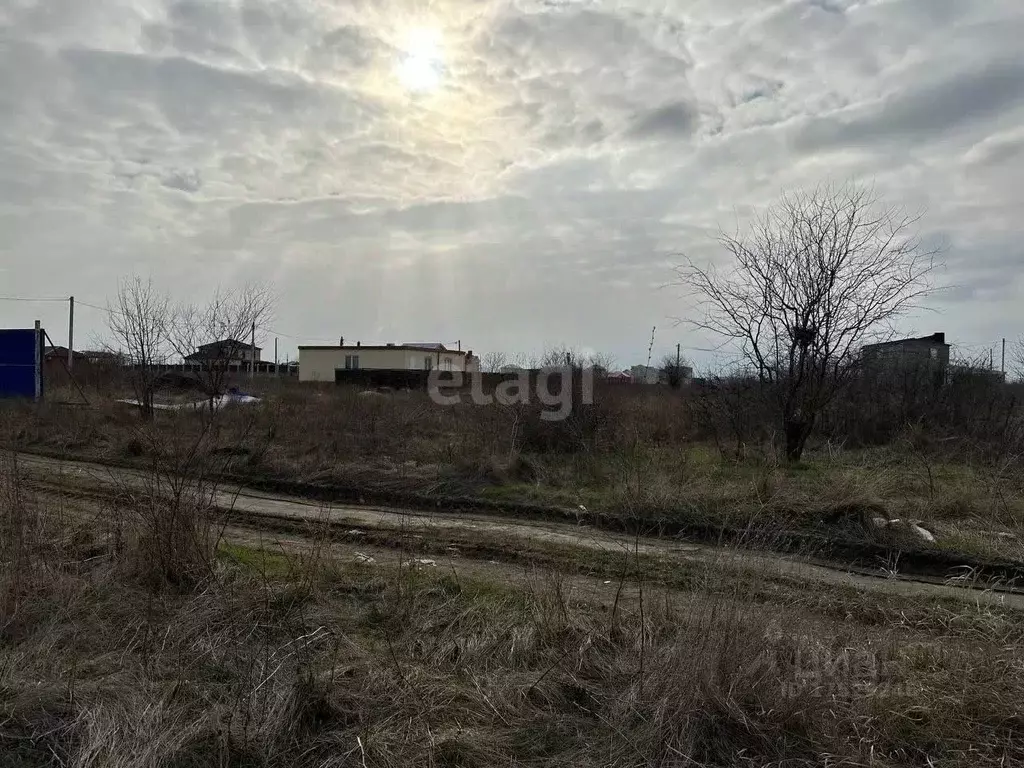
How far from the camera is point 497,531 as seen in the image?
755 centimetres

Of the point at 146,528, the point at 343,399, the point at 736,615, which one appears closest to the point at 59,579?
the point at 146,528

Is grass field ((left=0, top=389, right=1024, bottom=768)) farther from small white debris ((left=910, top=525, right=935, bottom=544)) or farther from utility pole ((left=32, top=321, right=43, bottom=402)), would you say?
A: utility pole ((left=32, top=321, right=43, bottom=402))

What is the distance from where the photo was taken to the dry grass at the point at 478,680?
287 centimetres

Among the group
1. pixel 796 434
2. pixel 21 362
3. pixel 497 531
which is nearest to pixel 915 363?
pixel 796 434

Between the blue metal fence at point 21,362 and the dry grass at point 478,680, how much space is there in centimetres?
1881

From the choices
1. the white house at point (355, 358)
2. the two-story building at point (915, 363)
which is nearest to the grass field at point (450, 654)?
the two-story building at point (915, 363)

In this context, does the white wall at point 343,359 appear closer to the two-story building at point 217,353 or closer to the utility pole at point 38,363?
the utility pole at point 38,363

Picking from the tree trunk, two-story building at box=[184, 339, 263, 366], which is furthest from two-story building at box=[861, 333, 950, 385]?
two-story building at box=[184, 339, 263, 366]

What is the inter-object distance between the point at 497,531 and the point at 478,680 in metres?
4.09

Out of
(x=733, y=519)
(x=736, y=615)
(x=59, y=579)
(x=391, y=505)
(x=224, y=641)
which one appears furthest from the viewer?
(x=391, y=505)

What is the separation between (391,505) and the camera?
9.23m

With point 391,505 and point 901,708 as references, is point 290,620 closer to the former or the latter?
point 901,708

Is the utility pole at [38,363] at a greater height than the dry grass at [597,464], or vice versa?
the utility pole at [38,363]

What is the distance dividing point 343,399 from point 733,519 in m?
14.7
